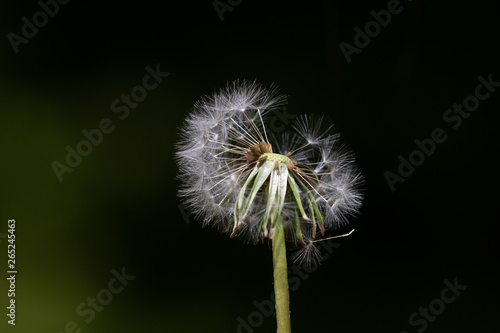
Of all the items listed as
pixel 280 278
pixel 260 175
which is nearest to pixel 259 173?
pixel 260 175

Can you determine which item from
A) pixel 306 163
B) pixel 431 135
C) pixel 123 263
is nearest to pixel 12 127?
pixel 123 263

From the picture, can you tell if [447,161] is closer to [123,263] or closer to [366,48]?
[366,48]

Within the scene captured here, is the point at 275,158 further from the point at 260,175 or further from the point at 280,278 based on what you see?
the point at 280,278

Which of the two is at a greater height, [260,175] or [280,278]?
[260,175]

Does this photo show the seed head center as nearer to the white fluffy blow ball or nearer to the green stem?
the white fluffy blow ball

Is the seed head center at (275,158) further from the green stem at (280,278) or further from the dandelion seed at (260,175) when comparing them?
the green stem at (280,278)

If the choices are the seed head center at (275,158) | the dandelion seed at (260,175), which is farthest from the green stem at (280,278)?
the seed head center at (275,158)
